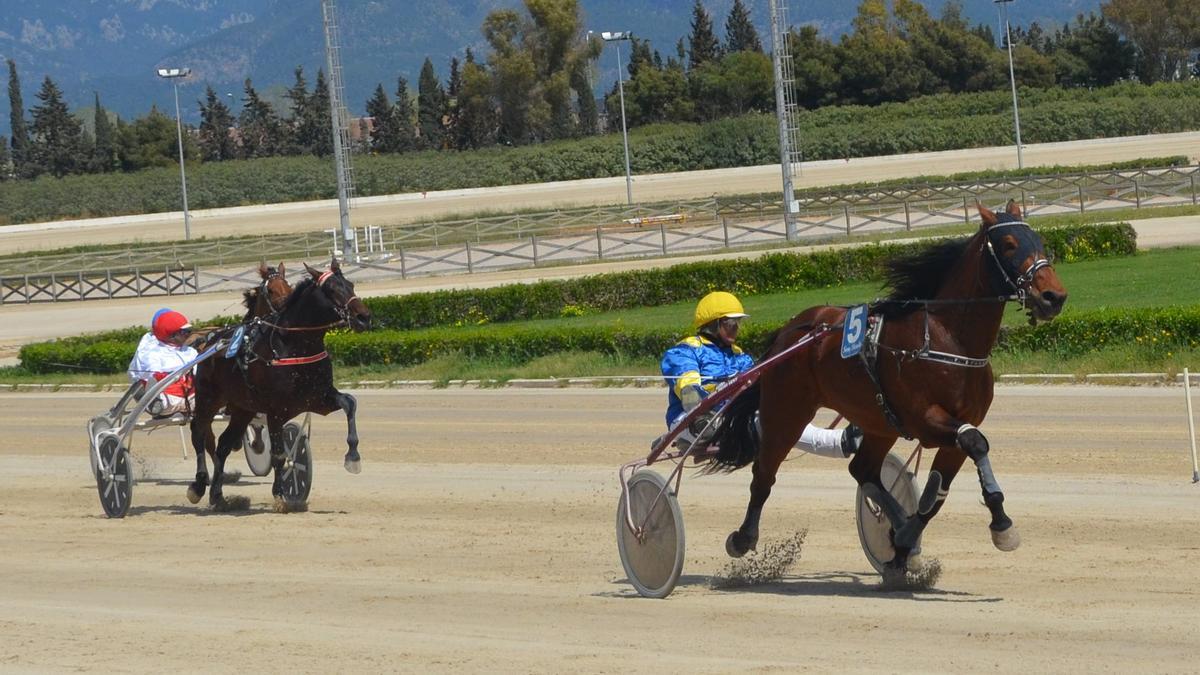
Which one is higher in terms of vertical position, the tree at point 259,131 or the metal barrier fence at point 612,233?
the tree at point 259,131

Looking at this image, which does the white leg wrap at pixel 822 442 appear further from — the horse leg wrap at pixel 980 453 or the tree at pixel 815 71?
the tree at pixel 815 71

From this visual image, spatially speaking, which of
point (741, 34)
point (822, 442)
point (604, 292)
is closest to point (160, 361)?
point (822, 442)

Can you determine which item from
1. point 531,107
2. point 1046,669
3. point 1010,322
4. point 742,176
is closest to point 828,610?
point 1046,669

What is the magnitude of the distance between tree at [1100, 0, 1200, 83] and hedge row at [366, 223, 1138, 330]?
60.0 meters

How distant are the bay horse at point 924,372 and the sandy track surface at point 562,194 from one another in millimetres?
52101

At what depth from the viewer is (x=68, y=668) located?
6137 mm

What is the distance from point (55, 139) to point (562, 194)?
1464 inches

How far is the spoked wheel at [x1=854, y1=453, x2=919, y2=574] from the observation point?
731 cm

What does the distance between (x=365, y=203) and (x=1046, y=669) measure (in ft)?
220

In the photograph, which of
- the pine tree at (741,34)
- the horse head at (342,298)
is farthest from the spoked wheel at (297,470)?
the pine tree at (741,34)

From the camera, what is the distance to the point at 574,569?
816cm

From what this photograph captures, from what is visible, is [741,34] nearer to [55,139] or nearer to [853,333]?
[55,139]

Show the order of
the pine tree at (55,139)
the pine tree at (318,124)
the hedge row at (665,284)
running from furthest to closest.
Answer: the pine tree at (318,124)
the pine tree at (55,139)
the hedge row at (665,284)

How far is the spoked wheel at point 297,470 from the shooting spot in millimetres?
10773
